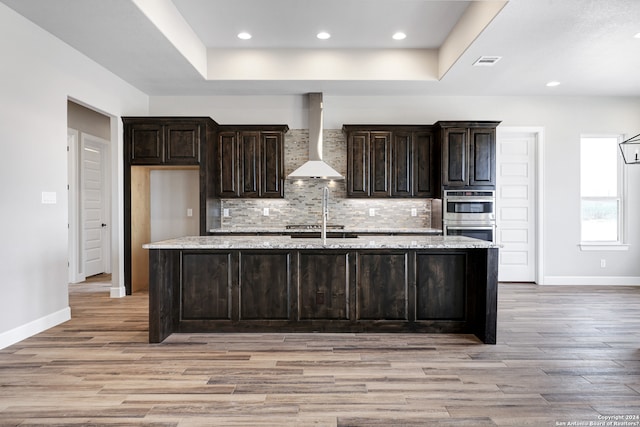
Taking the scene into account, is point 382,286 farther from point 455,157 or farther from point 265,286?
point 455,157

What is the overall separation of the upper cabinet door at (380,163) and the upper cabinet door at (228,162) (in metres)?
2.09

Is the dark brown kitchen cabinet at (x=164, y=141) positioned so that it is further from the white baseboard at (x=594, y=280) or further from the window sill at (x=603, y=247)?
the window sill at (x=603, y=247)

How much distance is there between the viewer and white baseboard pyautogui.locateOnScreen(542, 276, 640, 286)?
6566mm

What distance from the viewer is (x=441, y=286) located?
3938 millimetres

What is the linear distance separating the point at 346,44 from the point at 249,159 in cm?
217

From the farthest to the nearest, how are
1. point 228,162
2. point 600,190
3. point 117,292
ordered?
point 600,190
point 228,162
point 117,292

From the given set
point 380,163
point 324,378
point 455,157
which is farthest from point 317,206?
Result: point 324,378

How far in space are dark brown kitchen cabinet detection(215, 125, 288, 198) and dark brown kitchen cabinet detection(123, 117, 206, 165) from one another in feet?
1.58

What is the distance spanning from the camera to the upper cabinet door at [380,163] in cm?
623

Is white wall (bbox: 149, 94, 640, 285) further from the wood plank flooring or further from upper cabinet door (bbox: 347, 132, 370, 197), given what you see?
the wood plank flooring

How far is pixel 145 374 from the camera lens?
9.73 ft

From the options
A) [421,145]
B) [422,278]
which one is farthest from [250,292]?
[421,145]

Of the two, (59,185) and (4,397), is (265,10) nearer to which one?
(59,185)

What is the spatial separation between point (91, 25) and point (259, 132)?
104 inches
